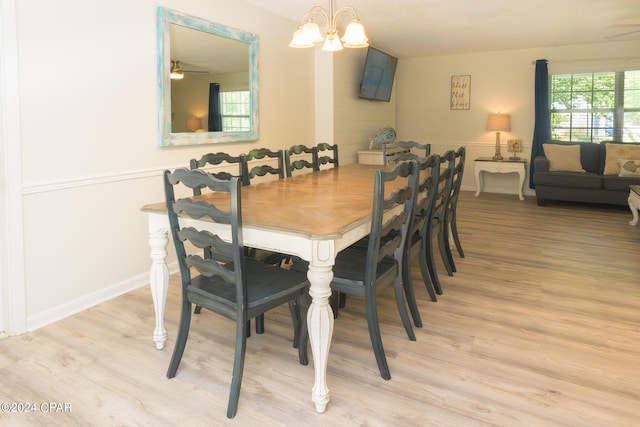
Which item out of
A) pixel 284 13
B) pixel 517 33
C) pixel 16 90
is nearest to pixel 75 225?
pixel 16 90

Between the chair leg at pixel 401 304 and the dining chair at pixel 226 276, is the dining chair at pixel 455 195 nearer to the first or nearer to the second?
the chair leg at pixel 401 304

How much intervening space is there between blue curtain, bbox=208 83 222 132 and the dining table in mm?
1247

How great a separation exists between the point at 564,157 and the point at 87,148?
19.3 feet

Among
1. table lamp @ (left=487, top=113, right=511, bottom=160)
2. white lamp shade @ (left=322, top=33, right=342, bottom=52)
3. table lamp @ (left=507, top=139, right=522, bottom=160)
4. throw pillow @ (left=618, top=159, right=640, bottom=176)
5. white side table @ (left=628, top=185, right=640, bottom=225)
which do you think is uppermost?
white lamp shade @ (left=322, top=33, right=342, bottom=52)

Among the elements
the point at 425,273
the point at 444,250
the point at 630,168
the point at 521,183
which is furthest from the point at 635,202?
the point at 425,273

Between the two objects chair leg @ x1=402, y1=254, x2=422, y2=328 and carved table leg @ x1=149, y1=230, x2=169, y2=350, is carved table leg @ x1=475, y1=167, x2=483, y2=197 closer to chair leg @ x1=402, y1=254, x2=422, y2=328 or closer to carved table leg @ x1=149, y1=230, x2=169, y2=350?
chair leg @ x1=402, y1=254, x2=422, y2=328

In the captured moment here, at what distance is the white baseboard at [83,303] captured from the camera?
264 centimetres

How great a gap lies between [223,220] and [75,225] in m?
1.51

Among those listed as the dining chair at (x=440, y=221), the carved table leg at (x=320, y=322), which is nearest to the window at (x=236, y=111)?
the dining chair at (x=440, y=221)

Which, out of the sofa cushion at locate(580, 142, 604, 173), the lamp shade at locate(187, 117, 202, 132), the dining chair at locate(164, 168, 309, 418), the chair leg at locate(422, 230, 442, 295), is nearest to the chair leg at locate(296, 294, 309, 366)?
the dining chair at locate(164, 168, 309, 418)

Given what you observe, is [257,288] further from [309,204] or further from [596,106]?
[596,106]

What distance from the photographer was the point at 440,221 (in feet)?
11.1

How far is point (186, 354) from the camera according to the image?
2.32 metres

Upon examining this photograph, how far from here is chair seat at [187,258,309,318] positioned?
6.31 ft
